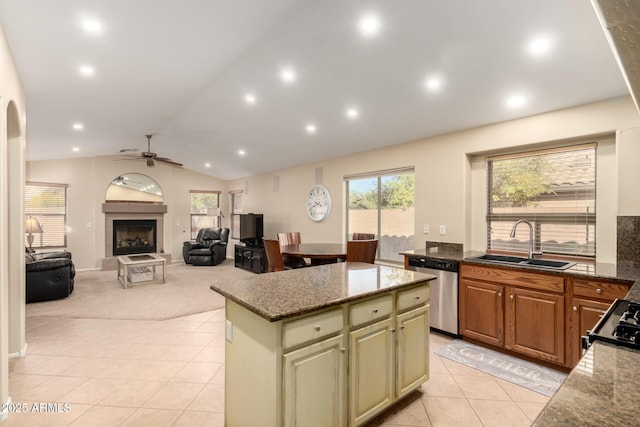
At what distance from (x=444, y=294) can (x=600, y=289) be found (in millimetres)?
1342

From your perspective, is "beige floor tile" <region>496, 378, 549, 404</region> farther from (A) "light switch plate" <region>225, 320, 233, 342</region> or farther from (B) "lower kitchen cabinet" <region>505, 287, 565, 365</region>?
(A) "light switch plate" <region>225, 320, 233, 342</region>

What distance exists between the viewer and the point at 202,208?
9.42m

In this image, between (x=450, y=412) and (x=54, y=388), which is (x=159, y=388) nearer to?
(x=54, y=388)

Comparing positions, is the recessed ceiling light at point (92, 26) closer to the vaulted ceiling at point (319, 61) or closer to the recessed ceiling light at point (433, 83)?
the vaulted ceiling at point (319, 61)

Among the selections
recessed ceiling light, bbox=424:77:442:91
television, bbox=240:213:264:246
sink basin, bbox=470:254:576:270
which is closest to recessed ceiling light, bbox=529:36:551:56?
recessed ceiling light, bbox=424:77:442:91

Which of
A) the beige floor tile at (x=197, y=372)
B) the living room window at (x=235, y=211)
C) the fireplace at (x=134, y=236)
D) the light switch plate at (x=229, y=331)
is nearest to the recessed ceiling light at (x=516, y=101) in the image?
the light switch plate at (x=229, y=331)

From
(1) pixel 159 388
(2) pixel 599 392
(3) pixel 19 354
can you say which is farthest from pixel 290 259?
(2) pixel 599 392

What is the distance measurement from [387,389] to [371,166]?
11.7 ft

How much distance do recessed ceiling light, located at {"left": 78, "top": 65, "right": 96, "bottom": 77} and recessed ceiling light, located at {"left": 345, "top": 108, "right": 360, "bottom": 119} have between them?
2.77 m

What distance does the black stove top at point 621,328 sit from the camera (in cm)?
114

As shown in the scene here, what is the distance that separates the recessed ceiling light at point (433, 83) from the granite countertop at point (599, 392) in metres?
2.53

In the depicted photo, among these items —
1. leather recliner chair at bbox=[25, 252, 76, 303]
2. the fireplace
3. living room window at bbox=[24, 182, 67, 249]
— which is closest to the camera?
leather recliner chair at bbox=[25, 252, 76, 303]

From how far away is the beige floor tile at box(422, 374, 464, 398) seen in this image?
7.95 ft

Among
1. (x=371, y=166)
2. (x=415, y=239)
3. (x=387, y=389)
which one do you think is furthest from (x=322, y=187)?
(x=387, y=389)
